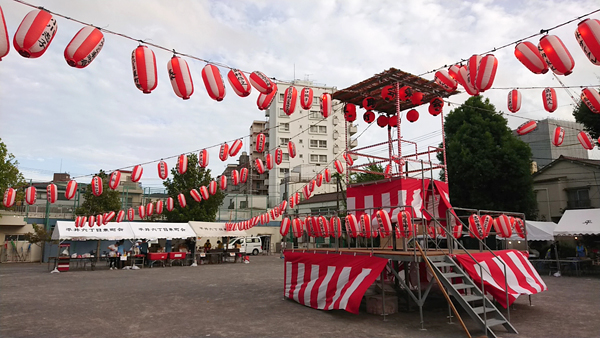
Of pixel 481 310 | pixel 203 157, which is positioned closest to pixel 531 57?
pixel 481 310

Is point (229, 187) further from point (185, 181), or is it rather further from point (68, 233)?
point (68, 233)

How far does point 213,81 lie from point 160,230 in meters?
18.9

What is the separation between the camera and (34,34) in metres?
5.98

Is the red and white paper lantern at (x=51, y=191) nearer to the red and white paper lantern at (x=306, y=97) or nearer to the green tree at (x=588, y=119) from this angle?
the red and white paper lantern at (x=306, y=97)

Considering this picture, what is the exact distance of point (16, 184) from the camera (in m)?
26.8

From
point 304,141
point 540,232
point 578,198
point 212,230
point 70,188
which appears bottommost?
point 540,232

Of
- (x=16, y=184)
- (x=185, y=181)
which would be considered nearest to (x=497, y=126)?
(x=185, y=181)

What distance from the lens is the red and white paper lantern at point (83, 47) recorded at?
648cm

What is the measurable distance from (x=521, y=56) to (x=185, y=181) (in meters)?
31.6

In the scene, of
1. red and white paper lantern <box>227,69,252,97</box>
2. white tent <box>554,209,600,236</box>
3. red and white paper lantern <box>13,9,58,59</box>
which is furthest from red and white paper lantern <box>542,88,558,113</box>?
red and white paper lantern <box>13,9,58,59</box>

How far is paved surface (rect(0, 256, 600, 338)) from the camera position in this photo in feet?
25.9

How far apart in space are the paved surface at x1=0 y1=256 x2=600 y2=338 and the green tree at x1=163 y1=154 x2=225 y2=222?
20.0 metres

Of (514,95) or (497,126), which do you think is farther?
(497,126)

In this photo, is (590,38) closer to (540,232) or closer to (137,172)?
(540,232)
